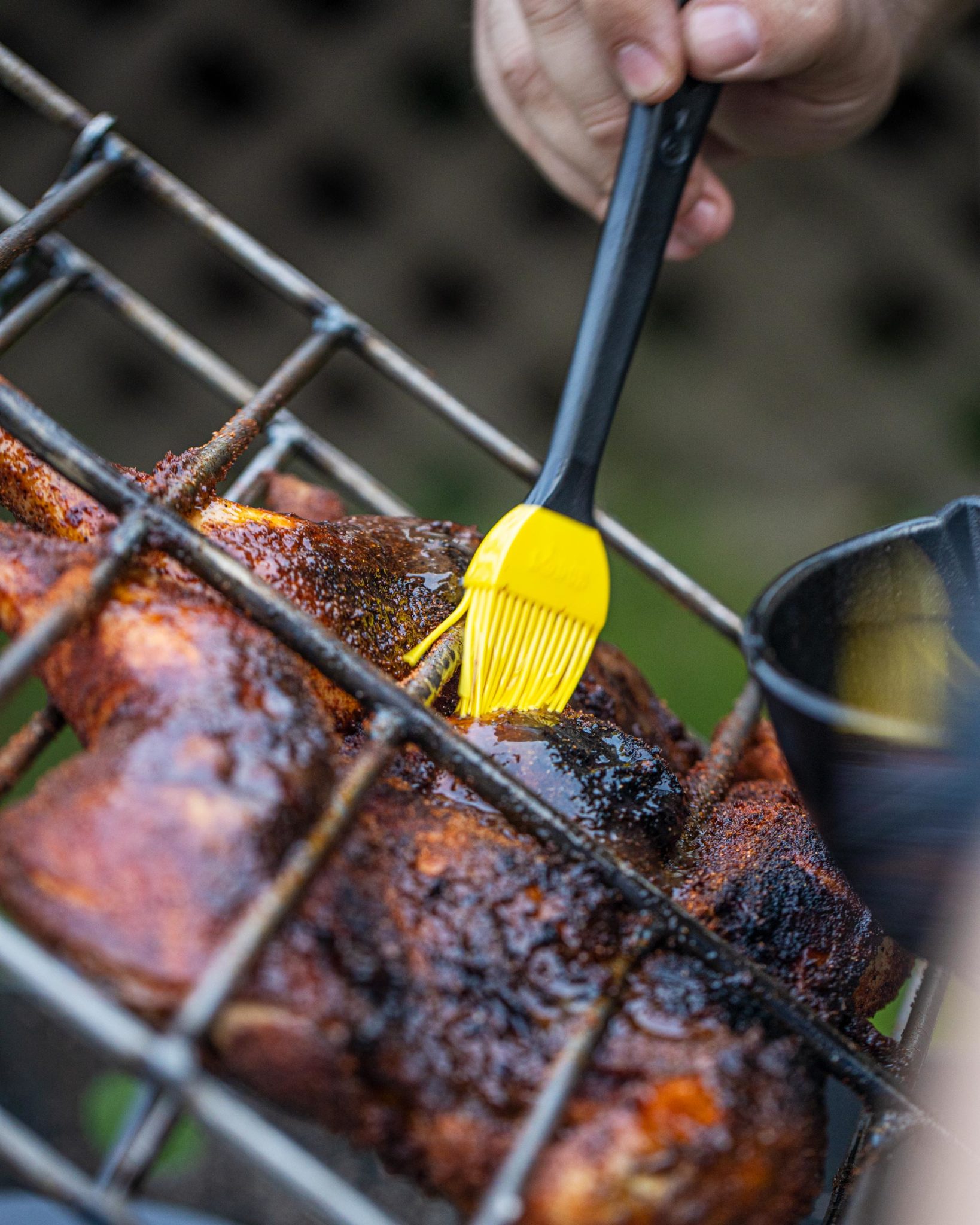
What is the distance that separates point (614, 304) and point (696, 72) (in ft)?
1.06

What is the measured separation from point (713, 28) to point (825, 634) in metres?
0.81

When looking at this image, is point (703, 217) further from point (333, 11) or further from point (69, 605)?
point (333, 11)

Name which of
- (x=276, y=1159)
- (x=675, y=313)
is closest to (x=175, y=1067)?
(x=276, y=1159)

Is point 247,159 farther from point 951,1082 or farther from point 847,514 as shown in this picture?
point 951,1082

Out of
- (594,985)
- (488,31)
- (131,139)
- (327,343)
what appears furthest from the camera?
(131,139)

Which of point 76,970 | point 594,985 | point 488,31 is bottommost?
point 76,970

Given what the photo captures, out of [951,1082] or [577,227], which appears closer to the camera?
[951,1082]

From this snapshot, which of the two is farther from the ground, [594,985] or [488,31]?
[488,31]

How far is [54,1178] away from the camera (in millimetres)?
736

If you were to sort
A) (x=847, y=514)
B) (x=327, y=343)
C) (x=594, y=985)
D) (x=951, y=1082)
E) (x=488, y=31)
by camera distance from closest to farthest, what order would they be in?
(x=594, y=985) → (x=951, y=1082) → (x=327, y=343) → (x=488, y=31) → (x=847, y=514)

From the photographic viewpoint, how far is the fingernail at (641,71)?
1.37 metres

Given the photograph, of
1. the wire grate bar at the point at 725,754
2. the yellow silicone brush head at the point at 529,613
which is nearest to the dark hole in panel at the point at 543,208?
the wire grate bar at the point at 725,754

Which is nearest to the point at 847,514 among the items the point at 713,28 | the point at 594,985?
the point at 713,28

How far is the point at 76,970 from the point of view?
82 cm
